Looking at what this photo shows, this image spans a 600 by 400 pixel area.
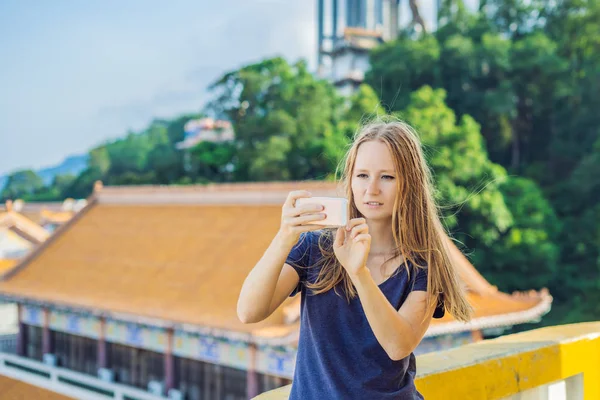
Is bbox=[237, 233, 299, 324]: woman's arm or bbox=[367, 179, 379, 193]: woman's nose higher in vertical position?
bbox=[367, 179, 379, 193]: woman's nose

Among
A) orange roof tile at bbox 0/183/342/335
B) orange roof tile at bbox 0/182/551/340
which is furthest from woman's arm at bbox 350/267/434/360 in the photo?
orange roof tile at bbox 0/183/342/335

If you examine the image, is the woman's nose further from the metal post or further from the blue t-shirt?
the metal post

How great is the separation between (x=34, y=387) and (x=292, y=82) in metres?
15.5

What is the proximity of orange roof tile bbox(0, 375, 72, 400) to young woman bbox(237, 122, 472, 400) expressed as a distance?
5.40 meters

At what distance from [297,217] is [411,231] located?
27 centimetres

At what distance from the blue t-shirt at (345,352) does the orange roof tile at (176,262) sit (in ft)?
14.3

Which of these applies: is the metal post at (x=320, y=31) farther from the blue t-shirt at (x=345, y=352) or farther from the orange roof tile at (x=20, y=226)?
the blue t-shirt at (x=345, y=352)

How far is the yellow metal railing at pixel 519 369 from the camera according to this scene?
1.55 meters

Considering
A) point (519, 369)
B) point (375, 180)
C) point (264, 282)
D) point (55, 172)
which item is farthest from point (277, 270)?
point (55, 172)

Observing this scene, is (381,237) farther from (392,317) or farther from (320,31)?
(320,31)

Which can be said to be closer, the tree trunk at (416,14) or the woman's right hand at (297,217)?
the woman's right hand at (297,217)

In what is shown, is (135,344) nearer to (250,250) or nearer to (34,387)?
(34,387)

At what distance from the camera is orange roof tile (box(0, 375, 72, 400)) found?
5750 millimetres

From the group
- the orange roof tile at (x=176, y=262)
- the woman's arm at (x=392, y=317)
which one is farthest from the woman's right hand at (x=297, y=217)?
the orange roof tile at (x=176, y=262)
